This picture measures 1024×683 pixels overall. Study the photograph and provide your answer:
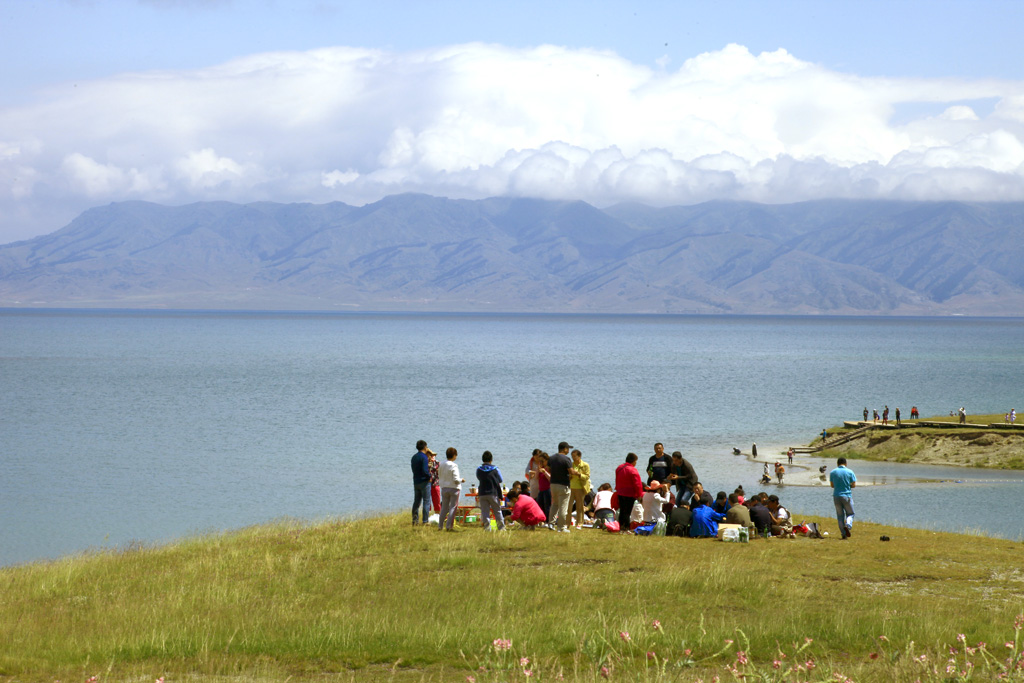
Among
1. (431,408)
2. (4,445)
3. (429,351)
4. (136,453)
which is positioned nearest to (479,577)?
(136,453)

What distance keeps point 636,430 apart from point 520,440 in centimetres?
929

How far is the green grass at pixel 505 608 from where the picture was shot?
9.92m

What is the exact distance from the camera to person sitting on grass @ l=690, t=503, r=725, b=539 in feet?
60.1

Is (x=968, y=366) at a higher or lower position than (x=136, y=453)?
higher

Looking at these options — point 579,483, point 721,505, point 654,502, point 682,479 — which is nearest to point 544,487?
point 579,483

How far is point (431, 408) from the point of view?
73875 millimetres

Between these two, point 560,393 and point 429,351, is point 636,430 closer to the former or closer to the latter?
point 560,393

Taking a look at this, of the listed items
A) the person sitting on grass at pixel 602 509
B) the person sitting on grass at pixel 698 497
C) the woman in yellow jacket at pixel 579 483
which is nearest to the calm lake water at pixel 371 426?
the person sitting on grass at pixel 698 497

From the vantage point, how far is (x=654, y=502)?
63.5 feet

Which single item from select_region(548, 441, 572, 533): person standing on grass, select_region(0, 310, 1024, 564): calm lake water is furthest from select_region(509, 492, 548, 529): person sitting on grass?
select_region(0, 310, 1024, 564): calm lake water

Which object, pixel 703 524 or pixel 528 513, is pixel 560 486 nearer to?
pixel 528 513

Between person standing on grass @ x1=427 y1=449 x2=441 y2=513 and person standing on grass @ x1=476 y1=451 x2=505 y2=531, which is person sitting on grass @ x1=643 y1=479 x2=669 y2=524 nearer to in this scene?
person standing on grass @ x1=476 y1=451 x2=505 y2=531

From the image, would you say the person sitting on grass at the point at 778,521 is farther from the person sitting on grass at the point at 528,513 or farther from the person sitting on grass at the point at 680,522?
the person sitting on grass at the point at 528,513

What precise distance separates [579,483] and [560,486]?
65 cm
